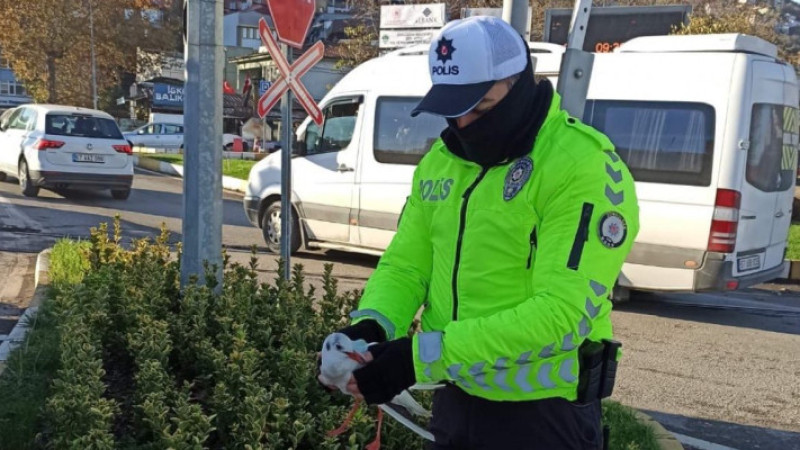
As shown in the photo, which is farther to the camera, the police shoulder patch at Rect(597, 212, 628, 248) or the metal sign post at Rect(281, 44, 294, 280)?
the metal sign post at Rect(281, 44, 294, 280)

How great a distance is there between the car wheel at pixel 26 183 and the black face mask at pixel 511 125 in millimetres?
14586

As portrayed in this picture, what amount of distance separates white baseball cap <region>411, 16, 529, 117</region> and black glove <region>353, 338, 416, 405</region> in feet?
1.80

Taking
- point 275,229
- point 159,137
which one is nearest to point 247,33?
point 159,137

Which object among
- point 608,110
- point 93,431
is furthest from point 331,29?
point 93,431

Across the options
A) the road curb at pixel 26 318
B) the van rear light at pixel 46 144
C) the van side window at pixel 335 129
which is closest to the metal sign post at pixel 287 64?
the road curb at pixel 26 318

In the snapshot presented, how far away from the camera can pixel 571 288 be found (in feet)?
5.57

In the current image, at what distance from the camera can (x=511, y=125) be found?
184cm

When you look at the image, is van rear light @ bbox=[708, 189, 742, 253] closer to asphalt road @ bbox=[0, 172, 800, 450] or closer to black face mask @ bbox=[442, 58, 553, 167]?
asphalt road @ bbox=[0, 172, 800, 450]

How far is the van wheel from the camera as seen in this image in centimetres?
1038

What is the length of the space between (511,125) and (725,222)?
610 cm

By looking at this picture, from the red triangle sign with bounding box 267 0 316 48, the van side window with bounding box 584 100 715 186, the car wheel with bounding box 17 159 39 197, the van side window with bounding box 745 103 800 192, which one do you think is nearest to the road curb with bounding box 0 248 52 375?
the red triangle sign with bounding box 267 0 316 48

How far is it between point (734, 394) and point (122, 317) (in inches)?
163

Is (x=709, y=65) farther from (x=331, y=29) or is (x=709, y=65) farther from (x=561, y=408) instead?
(x=331, y=29)

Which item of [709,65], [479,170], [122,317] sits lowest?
[122,317]
